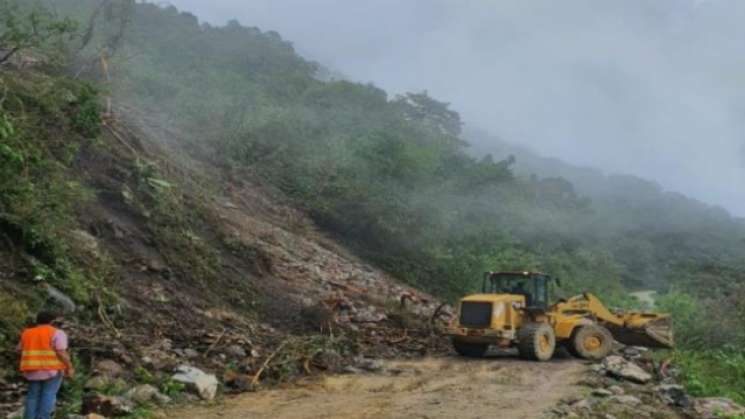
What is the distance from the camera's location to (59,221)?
33.3 feet

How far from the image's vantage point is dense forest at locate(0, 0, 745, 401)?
12844 mm

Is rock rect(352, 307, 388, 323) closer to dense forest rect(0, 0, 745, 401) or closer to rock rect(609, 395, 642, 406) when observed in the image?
dense forest rect(0, 0, 745, 401)

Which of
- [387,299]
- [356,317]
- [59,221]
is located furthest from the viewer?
[387,299]

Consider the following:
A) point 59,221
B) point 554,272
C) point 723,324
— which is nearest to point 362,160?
point 554,272

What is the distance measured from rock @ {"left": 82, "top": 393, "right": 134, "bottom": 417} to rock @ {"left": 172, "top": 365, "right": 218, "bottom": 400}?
1213 mm

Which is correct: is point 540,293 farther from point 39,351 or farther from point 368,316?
point 39,351

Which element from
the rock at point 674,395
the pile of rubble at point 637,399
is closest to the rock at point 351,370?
the pile of rubble at point 637,399

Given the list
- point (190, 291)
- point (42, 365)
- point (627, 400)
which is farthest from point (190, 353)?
point (627, 400)

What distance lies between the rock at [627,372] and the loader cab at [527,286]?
6.42ft

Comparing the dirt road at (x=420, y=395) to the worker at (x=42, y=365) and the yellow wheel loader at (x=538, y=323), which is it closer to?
the yellow wheel loader at (x=538, y=323)

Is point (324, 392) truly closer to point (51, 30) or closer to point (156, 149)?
point (51, 30)

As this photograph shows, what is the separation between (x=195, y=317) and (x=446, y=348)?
5.62 meters

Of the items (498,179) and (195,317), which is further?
(498,179)

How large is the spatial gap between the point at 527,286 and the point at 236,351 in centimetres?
615
